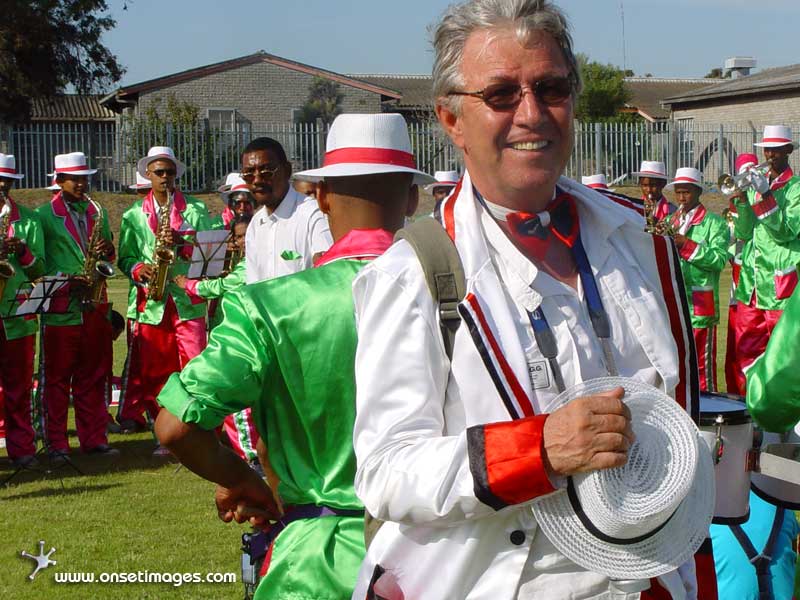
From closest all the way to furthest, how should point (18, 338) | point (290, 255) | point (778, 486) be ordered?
point (778, 486)
point (290, 255)
point (18, 338)

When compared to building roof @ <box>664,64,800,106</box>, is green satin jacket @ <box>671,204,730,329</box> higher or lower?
lower

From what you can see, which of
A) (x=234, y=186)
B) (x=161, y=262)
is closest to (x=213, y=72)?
(x=234, y=186)

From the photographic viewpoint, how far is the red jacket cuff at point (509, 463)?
1.95 meters

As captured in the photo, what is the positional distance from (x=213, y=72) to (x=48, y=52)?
25.7 feet

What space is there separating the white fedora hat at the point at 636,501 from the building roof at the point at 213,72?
129 feet

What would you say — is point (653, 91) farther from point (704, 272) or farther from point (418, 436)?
point (418, 436)

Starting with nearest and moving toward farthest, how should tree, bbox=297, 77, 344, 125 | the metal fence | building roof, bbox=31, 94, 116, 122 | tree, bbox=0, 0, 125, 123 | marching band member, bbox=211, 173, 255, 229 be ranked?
1. marching band member, bbox=211, 173, 255, 229
2. the metal fence
3. tree, bbox=0, 0, 125, 123
4. tree, bbox=297, 77, 344, 125
5. building roof, bbox=31, 94, 116, 122

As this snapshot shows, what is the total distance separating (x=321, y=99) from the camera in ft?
149

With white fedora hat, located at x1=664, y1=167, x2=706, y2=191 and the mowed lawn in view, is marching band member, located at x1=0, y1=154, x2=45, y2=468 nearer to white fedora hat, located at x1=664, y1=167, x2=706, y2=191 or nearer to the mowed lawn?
the mowed lawn

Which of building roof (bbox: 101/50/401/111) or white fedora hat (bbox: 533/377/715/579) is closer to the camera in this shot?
white fedora hat (bbox: 533/377/715/579)

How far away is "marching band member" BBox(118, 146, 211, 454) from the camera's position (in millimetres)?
9656

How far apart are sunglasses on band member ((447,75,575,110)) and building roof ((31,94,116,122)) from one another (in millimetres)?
46985

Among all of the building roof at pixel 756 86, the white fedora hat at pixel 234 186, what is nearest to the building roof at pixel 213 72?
the building roof at pixel 756 86

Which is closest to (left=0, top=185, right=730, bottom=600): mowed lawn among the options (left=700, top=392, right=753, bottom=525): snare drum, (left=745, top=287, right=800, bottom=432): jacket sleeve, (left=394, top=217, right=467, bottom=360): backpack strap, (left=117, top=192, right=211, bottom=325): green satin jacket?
(left=117, top=192, right=211, bottom=325): green satin jacket
